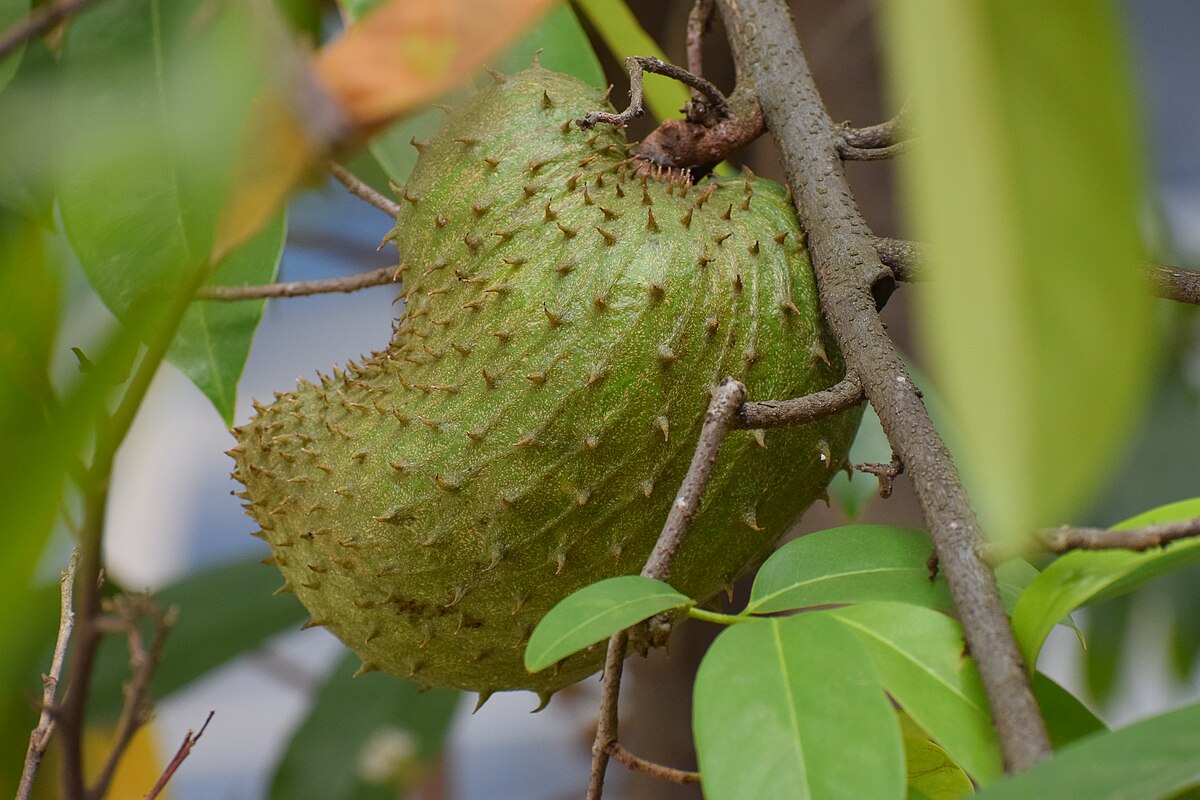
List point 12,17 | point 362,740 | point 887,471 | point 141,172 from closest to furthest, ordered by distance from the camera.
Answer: point 887,471, point 141,172, point 12,17, point 362,740

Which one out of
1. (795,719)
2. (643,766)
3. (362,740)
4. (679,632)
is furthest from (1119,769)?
(362,740)

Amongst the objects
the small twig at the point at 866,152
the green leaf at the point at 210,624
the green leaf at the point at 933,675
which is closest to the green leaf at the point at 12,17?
the small twig at the point at 866,152

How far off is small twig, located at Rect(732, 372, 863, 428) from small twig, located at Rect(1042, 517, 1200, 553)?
5.0 inches

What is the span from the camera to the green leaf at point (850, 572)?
42 centimetres

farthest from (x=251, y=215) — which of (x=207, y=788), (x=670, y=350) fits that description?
(x=207, y=788)

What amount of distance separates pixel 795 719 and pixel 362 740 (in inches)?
47.0

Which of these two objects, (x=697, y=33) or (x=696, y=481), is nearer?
(x=696, y=481)

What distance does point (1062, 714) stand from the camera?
1.25 ft

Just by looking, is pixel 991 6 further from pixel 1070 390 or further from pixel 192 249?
pixel 192 249

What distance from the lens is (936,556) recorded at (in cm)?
41

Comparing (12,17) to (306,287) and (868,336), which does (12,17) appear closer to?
(306,287)

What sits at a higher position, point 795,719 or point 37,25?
point 37,25

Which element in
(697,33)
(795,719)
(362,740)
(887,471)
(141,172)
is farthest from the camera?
(362,740)

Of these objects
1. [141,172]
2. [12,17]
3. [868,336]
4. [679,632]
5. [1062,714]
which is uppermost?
[12,17]
